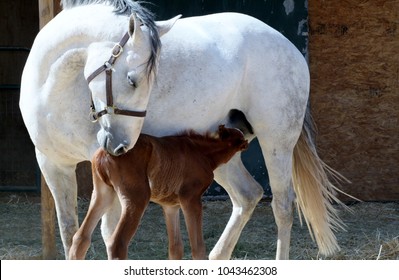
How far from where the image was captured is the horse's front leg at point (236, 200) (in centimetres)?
557

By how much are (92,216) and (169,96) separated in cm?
88

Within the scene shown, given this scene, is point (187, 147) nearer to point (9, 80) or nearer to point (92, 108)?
point (92, 108)

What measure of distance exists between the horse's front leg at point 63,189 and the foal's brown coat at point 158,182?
465 millimetres

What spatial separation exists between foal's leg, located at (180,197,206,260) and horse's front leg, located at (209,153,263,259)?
0.92 m

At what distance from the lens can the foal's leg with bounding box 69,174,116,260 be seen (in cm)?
455

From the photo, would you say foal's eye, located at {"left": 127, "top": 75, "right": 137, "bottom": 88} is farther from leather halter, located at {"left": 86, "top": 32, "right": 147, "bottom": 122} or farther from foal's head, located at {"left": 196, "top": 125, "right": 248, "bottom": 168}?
foal's head, located at {"left": 196, "top": 125, "right": 248, "bottom": 168}

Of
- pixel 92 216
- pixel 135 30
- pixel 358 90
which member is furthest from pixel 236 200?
pixel 358 90

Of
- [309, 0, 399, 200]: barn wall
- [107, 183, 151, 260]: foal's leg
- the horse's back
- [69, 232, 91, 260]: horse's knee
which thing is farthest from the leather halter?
[309, 0, 399, 200]: barn wall

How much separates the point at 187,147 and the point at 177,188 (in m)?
0.26

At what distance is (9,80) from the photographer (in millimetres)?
9453

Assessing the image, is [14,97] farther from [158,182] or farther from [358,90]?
[158,182]

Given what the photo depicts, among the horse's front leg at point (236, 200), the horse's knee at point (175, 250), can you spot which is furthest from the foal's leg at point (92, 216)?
the horse's front leg at point (236, 200)

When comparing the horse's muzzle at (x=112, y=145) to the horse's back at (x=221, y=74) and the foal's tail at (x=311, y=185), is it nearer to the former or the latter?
the horse's back at (x=221, y=74)
